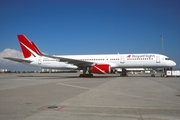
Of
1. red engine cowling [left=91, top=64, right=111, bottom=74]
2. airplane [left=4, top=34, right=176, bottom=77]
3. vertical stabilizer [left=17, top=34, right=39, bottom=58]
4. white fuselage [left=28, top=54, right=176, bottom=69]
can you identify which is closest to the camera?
red engine cowling [left=91, top=64, right=111, bottom=74]

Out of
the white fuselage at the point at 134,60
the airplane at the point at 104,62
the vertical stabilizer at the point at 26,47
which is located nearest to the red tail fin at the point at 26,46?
the vertical stabilizer at the point at 26,47

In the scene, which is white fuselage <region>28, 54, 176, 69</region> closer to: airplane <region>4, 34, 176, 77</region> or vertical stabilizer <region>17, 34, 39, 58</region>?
airplane <region>4, 34, 176, 77</region>

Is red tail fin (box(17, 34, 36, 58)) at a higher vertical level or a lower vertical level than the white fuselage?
higher

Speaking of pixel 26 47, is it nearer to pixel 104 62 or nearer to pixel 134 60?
pixel 104 62

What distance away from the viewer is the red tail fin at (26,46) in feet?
110

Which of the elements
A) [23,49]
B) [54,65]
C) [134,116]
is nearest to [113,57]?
[54,65]

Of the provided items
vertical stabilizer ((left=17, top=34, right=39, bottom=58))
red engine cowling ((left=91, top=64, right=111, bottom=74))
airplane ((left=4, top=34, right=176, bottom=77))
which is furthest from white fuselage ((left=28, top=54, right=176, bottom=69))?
vertical stabilizer ((left=17, top=34, right=39, bottom=58))

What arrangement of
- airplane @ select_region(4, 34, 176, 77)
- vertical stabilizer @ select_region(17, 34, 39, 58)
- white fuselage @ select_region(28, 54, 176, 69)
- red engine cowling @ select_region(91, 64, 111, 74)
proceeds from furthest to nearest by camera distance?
vertical stabilizer @ select_region(17, 34, 39, 58), white fuselage @ select_region(28, 54, 176, 69), airplane @ select_region(4, 34, 176, 77), red engine cowling @ select_region(91, 64, 111, 74)

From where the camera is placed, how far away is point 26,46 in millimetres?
33562

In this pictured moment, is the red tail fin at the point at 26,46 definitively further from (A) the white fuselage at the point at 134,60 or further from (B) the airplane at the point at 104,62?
(A) the white fuselage at the point at 134,60

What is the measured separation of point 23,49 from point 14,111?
29.6 metres

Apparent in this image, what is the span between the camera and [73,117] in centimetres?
524

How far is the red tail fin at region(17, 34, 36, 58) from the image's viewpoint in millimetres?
33406

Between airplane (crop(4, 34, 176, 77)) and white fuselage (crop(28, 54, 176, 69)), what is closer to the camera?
airplane (crop(4, 34, 176, 77))
